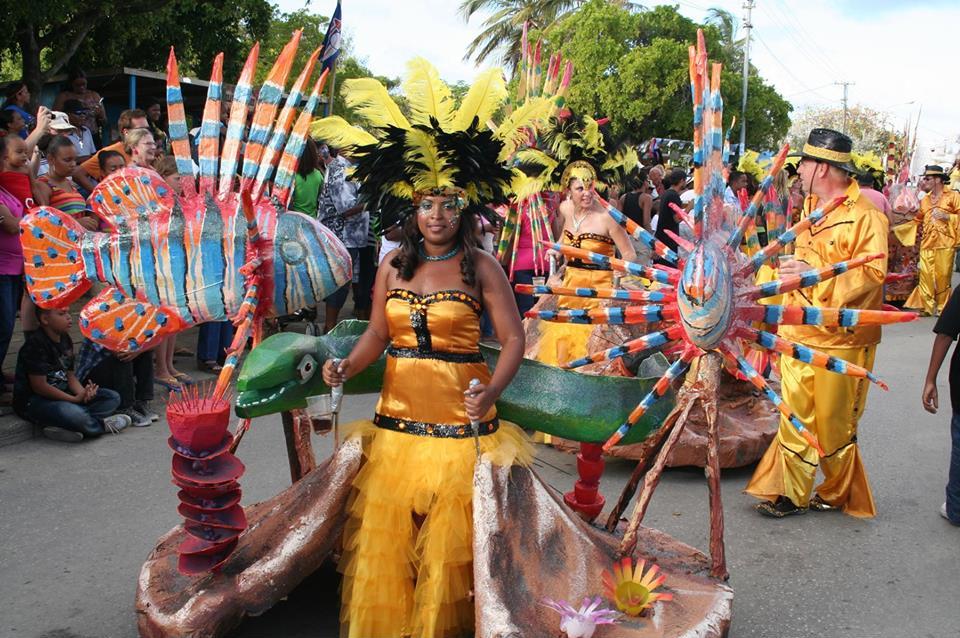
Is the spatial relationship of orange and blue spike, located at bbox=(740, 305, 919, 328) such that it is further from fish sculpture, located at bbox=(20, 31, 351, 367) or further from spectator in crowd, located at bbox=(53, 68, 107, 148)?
spectator in crowd, located at bbox=(53, 68, 107, 148)

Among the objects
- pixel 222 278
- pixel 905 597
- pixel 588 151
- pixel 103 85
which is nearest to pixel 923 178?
pixel 588 151

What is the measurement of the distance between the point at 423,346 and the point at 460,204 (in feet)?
1.76

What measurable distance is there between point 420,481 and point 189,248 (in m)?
1.28

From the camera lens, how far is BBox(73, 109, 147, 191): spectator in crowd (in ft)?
24.4

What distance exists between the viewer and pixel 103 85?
12.3m

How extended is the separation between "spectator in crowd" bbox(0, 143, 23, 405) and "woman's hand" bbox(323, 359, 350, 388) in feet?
12.7

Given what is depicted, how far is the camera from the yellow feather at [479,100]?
10.5 ft

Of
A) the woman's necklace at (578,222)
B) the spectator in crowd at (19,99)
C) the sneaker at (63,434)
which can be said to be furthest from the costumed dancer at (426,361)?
the spectator in crowd at (19,99)

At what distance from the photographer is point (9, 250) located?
20.0 ft

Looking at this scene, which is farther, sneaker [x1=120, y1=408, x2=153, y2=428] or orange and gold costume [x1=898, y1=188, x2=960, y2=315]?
orange and gold costume [x1=898, y1=188, x2=960, y2=315]

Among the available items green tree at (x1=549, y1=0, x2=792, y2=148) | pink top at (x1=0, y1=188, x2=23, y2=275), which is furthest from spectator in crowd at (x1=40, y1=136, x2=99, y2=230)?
green tree at (x1=549, y1=0, x2=792, y2=148)

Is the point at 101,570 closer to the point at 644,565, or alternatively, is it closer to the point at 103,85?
the point at 644,565

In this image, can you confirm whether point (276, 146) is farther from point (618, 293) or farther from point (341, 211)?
point (341, 211)

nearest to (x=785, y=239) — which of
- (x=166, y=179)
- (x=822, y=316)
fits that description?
(x=822, y=316)
